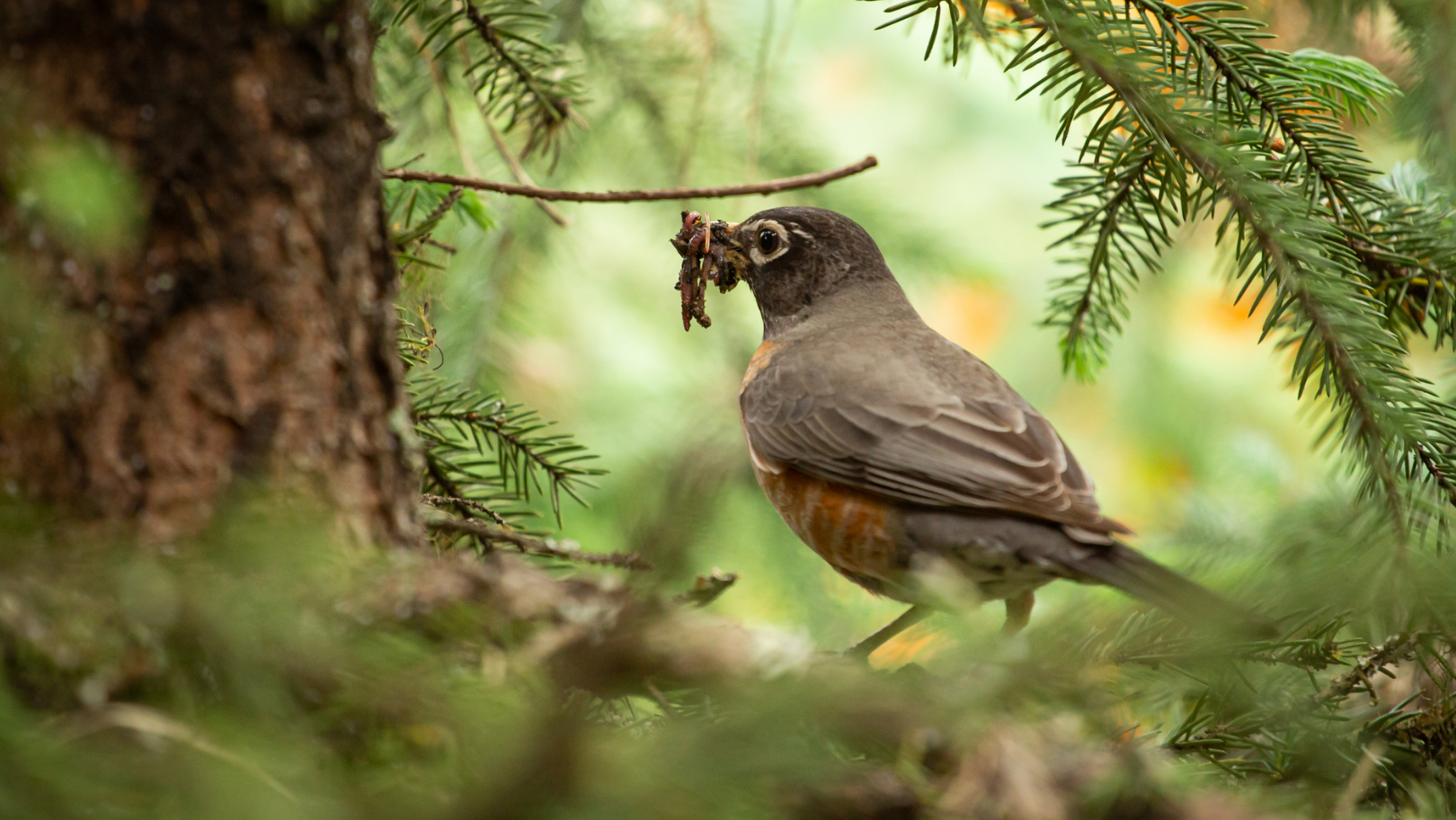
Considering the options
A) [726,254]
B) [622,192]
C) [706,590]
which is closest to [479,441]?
[622,192]

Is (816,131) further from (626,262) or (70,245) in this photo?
(70,245)

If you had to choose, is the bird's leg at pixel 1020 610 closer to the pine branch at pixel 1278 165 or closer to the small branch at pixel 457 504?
the pine branch at pixel 1278 165

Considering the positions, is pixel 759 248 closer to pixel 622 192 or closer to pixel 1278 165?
pixel 622 192

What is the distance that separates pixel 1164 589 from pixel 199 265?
1495 mm

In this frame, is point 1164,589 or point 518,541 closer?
point 518,541

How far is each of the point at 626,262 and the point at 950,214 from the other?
5.71 feet

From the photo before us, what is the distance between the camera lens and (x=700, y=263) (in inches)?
128

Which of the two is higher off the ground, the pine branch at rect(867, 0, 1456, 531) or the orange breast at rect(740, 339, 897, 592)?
the pine branch at rect(867, 0, 1456, 531)

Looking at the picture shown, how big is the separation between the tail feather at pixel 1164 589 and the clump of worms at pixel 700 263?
134 cm

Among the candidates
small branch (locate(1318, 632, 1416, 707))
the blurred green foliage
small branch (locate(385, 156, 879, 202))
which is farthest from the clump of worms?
small branch (locate(1318, 632, 1416, 707))

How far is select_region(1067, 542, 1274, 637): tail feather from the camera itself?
3.65 ft

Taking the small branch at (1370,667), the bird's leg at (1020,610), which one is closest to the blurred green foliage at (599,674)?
the small branch at (1370,667)

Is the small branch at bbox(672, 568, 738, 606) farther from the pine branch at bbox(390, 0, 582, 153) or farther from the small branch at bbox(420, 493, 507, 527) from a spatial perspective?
the pine branch at bbox(390, 0, 582, 153)

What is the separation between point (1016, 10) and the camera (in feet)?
7.23
